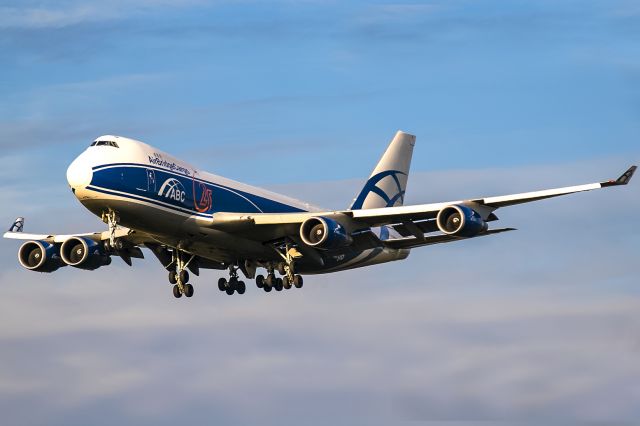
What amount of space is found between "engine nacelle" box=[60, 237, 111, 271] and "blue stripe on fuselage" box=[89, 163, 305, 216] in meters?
8.54

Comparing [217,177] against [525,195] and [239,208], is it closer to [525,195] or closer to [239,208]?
[239,208]

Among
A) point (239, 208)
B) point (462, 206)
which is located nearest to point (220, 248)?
point (239, 208)

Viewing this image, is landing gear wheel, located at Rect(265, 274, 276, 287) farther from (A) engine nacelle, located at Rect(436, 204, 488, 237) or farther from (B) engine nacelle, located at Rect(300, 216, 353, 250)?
(A) engine nacelle, located at Rect(436, 204, 488, 237)

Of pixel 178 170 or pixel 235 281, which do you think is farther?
pixel 235 281

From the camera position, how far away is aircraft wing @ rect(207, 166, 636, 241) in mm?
67000

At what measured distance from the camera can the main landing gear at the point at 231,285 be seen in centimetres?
7562

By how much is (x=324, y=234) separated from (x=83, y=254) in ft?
47.1

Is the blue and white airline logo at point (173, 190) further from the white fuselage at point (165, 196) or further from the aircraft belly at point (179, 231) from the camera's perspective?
the aircraft belly at point (179, 231)

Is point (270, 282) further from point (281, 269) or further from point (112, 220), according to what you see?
point (112, 220)

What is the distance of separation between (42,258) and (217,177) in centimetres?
1208

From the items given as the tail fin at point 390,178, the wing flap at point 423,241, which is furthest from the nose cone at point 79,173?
the tail fin at point 390,178

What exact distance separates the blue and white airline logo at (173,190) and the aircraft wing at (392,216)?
7.24 ft

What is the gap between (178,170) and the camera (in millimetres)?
68125

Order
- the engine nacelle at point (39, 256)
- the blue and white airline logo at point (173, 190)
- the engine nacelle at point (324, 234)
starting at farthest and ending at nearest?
the engine nacelle at point (39, 256) → the engine nacelle at point (324, 234) → the blue and white airline logo at point (173, 190)
